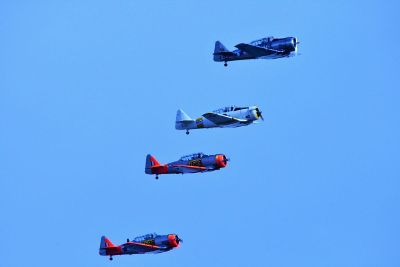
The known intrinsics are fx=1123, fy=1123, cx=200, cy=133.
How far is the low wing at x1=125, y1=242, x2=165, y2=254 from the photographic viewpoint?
10606cm

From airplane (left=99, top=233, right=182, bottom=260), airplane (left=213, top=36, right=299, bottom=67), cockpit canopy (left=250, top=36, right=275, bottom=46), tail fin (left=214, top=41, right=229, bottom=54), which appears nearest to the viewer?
airplane (left=99, top=233, right=182, bottom=260)

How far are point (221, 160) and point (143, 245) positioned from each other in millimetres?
11198

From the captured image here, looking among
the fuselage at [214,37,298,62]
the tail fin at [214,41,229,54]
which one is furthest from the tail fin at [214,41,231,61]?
the fuselage at [214,37,298,62]

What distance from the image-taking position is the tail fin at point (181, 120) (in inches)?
4318

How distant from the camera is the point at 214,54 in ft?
365

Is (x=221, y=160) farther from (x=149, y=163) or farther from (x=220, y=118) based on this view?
(x=149, y=163)

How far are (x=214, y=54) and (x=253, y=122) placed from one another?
1018 centimetres

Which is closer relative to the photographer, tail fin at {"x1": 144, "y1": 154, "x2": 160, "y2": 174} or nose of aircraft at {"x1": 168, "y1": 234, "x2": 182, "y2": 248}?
nose of aircraft at {"x1": 168, "y1": 234, "x2": 182, "y2": 248}

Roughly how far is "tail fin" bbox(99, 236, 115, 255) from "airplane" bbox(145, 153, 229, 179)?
7873 mm

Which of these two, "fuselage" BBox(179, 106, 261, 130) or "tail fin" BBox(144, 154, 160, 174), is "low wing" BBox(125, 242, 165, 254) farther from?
"fuselage" BBox(179, 106, 261, 130)

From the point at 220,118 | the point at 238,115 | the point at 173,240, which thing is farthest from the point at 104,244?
the point at 238,115

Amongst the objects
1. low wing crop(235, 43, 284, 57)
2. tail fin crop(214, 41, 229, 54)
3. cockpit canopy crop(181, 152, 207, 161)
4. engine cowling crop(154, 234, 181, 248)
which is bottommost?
engine cowling crop(154, 234, 181, 248)

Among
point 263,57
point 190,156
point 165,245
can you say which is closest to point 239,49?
point 263,57

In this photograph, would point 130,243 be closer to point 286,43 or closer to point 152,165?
point 152,165
